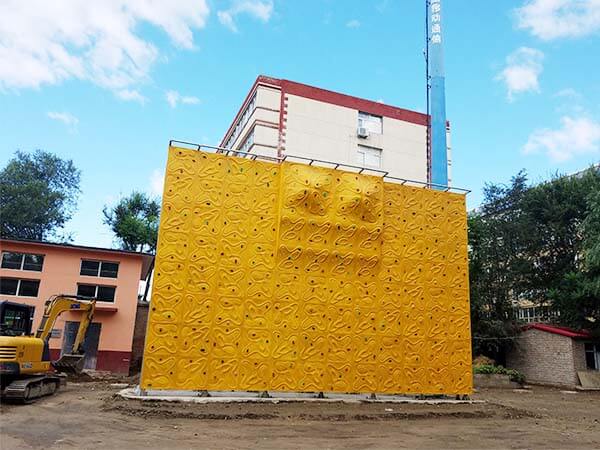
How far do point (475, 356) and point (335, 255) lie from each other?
14.6 meters

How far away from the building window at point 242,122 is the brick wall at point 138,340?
1270 centimetres

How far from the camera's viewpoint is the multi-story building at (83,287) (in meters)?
18.2

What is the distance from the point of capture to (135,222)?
28.8 meters

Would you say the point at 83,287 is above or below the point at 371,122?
below

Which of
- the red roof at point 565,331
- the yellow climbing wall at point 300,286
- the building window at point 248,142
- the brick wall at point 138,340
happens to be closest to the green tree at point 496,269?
the red roof at point 565,331

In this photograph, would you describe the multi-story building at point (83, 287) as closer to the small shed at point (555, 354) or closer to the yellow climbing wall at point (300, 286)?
the yellow climbing wall at point (300, 286)

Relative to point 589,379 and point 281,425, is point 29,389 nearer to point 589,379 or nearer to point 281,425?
point 281,425

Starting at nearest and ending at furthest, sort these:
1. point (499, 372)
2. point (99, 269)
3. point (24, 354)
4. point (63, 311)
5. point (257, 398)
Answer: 1. point (24, 354)
2. point (257, 398)
3. point (63, 311)
4. point (99, 269)
5. point (499, 372)

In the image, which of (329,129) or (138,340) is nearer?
(138,340)

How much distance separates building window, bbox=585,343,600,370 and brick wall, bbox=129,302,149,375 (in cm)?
2032

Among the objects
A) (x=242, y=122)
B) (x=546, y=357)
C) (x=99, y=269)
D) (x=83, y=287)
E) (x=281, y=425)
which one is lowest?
(x=281, y=425)

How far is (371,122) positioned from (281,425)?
919 inches

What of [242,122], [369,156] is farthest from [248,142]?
[369,156]

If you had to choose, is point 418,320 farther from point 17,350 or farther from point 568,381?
point 568,381
